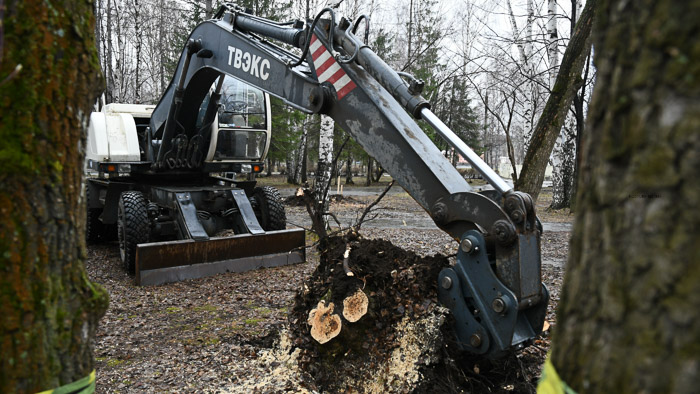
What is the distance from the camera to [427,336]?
3.22 metres

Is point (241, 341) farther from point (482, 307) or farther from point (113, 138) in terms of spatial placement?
point (113, 138)

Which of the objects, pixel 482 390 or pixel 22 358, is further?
pixel 482 390

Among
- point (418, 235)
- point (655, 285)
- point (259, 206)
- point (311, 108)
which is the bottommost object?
point (418, 235)

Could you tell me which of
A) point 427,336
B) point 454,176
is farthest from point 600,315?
point 454,176

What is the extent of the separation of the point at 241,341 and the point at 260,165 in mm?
4765

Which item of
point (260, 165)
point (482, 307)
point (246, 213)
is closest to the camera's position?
point (482, 307)

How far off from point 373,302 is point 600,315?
2.40 metres

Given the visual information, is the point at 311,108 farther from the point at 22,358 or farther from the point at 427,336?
the point at 22,358

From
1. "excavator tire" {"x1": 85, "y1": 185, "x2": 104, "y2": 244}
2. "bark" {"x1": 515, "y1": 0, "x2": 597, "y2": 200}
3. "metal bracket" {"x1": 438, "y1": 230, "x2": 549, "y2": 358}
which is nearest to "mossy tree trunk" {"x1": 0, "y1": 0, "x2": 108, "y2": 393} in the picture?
"metal bracket" {"x1": 438, "y1": 230, "x2": 549, "y2": 358}

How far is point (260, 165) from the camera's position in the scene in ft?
28.6

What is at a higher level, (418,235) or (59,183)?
(59,183)

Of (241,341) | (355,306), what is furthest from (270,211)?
(355,306)

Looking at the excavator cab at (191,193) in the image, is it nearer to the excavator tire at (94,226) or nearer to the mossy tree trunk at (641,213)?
the excavator tire at (94,226)

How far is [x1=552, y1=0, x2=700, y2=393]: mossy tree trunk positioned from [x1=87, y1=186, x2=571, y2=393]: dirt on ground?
2.13 m
